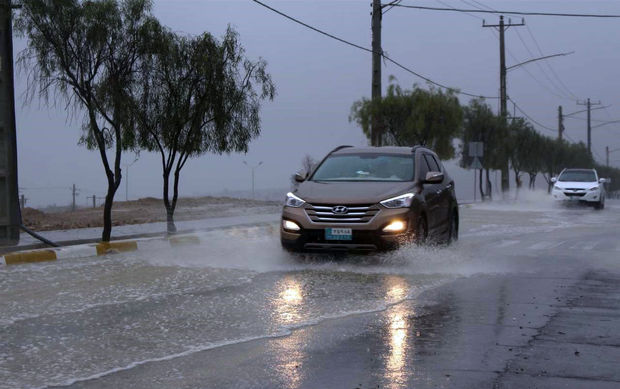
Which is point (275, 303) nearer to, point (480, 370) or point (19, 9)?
point (480, 370)

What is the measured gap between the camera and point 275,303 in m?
7.18

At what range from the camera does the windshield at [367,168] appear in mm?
10797

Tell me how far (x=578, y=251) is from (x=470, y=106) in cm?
3430

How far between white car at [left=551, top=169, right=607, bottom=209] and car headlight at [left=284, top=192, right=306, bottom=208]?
2234 centimetres

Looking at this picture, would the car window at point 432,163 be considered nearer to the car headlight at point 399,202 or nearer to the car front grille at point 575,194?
the car headlight at point 399,202

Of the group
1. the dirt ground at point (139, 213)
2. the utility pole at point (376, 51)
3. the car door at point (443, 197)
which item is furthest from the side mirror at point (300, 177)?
the utility pole at point (376, 51)

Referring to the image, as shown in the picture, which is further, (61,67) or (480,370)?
(61,67)

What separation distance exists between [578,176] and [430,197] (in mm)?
22725

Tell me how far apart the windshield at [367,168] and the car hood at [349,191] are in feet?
1.25

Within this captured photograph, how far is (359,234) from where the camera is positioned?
9.54m

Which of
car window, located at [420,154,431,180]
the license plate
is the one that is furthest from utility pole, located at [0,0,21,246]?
car window, located at [420,154,431,180]

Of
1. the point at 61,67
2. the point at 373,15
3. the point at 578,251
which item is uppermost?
the point at 373,15

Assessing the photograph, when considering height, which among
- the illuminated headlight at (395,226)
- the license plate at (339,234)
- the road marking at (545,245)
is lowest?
the road marking at (545,245)

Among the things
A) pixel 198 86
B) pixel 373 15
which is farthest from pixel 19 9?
pixel 373 15
